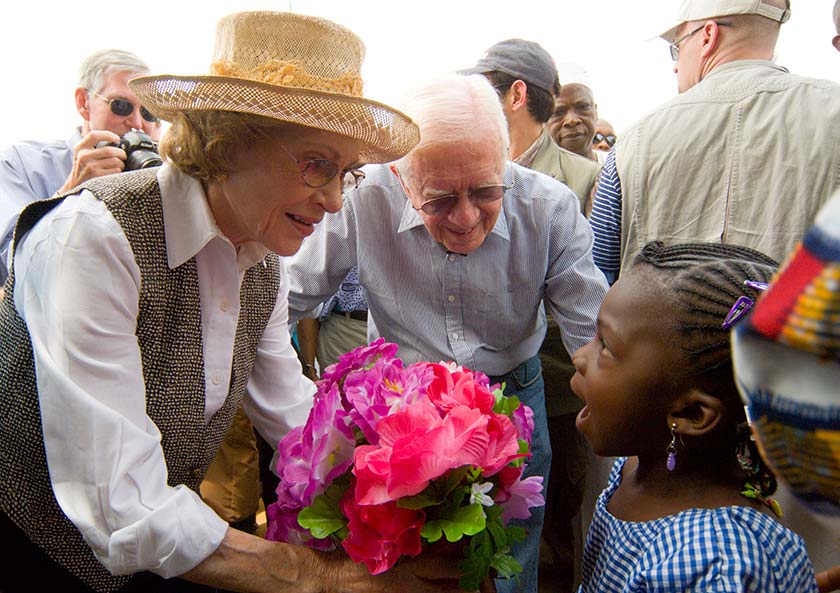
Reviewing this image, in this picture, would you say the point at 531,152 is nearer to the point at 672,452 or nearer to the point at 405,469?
the point at 672,452

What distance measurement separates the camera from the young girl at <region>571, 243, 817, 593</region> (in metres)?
0.99

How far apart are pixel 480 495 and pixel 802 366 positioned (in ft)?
2.18

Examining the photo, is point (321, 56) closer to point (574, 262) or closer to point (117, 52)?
point (574, 262)

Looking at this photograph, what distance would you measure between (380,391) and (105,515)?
1.54ft

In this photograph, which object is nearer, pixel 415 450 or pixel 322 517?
pixel 415 450

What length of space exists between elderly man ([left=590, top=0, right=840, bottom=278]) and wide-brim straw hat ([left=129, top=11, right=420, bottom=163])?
1.11 m

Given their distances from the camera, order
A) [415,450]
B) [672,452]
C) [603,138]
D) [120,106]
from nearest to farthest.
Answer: [415,450] < [672,452] < [120,106] < [603,138]

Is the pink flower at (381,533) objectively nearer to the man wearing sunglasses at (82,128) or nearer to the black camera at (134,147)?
the black camera at (134,147)

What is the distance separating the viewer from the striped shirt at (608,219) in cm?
211

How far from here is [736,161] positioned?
1.92 meters

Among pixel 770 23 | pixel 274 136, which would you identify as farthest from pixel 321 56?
pixel 770 23

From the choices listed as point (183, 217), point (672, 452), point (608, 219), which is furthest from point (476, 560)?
point (608, 219)

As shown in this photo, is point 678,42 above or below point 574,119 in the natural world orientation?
above

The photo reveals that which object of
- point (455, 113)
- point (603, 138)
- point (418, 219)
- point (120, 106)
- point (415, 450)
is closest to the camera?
point (415, 450)
